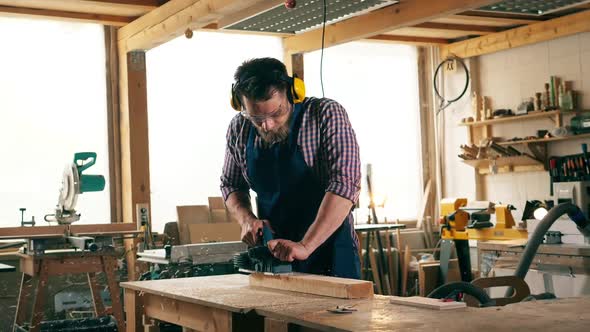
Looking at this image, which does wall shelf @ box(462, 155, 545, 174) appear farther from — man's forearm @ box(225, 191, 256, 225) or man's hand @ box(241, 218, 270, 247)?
man's hand @ box(241, 218, 270, 247)

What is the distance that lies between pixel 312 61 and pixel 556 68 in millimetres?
2404

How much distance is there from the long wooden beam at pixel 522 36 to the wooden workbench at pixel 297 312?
218 inches

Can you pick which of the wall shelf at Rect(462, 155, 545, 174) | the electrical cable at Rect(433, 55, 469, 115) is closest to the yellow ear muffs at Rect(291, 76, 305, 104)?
the wall shelf at Rect(462, 155, 545, 174)

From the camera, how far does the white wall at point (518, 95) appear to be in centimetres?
777

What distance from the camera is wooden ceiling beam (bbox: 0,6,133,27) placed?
269 inches

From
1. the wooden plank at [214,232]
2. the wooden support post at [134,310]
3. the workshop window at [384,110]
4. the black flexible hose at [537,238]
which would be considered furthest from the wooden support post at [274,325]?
the workshop window at [384,110]

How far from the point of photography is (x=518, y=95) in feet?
27.5

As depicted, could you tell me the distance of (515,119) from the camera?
825 cm

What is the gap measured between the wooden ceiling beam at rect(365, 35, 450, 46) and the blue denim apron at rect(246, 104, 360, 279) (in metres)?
5.59

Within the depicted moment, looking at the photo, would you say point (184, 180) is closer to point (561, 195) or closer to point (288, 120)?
point (561, 195)

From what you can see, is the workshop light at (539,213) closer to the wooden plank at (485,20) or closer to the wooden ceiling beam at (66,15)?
the wooden plank at (485,20)

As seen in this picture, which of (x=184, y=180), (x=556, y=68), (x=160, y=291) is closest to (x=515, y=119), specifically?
(x=556, y=68)

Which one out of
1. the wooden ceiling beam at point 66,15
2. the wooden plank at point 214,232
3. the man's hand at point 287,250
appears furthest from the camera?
the wooden plank at point 214,232

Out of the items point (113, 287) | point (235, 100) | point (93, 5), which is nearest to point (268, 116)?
point (235, 100)
